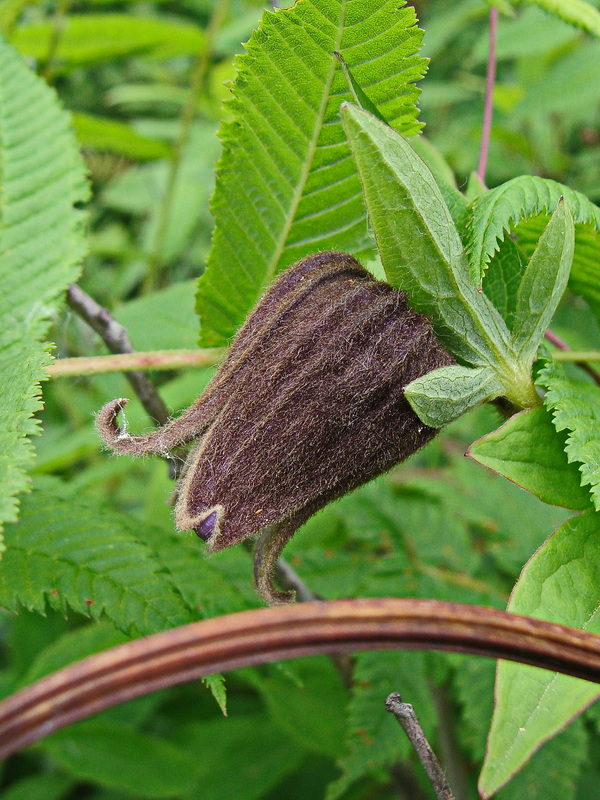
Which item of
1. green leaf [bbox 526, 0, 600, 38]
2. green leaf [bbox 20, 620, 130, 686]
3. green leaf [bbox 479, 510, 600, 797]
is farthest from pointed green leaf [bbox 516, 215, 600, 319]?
green leaf [bbox 20, 620, 130, 686]

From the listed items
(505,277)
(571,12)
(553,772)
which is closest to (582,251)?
(505,277)

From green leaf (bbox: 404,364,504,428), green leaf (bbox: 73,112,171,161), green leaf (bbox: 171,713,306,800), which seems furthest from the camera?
green leaf (bbox: 73,112,171,161)

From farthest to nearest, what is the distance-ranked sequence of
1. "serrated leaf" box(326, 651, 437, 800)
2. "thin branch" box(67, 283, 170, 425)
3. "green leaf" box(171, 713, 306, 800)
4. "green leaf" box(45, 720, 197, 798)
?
"green leaf" box(171, 713, 306, 800), "green leaf" box(45, 720, 197, 798), "serrated leaf" box(326, 651, 437, 800), "thin branch" box(67, 283, 170, 425)

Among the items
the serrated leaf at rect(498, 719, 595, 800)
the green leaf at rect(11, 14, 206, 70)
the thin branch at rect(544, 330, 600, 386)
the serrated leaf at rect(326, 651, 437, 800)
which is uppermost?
the green leaf at rect(11, 14, 206, 70)

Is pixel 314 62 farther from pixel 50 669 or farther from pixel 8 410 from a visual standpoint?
pixel 50 669

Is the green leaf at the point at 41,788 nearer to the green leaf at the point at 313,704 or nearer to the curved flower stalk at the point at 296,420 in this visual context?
the green leaf at the point at 313,704

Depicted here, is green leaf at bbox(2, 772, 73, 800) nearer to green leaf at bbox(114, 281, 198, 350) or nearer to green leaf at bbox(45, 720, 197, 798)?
green leaf at bbox(45, 720, 197, 798)
